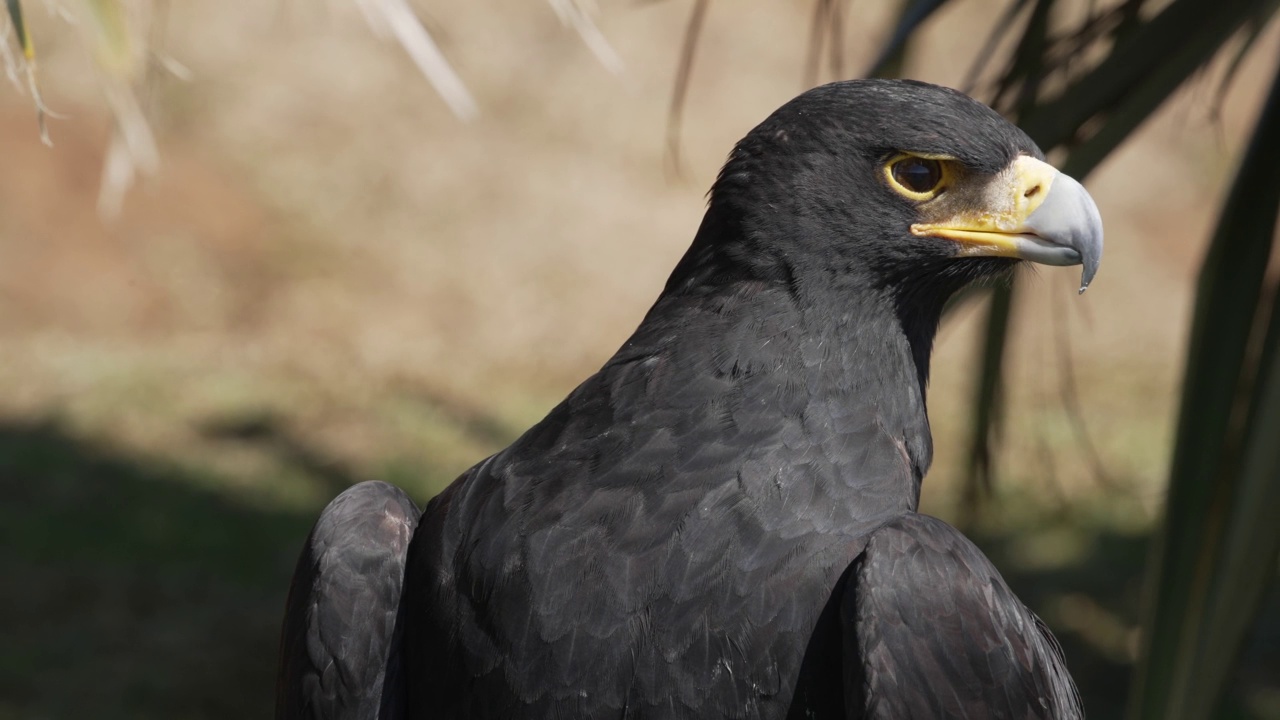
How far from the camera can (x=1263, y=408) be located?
2607 mm

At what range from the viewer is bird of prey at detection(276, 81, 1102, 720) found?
1981mm

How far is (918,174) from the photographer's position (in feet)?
7.23

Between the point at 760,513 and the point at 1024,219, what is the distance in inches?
25.0

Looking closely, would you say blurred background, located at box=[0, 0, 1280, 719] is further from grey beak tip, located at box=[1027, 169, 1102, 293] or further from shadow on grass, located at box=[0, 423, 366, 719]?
grey beak tip, located at box=[1027, 169, 1102, 293]

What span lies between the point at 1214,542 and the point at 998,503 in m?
4.15

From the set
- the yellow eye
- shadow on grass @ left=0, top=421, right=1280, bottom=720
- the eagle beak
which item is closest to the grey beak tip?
the eagle beak

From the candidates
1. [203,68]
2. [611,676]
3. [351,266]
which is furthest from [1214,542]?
[203,68]

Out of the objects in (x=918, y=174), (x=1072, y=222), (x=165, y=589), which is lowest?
(x=1072, y=222)

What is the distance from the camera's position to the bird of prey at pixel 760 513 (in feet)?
6.50

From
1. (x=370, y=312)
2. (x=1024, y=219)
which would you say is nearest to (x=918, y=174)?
(x=1024, y=219)

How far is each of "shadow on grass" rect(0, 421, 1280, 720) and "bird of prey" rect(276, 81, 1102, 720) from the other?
133 inches

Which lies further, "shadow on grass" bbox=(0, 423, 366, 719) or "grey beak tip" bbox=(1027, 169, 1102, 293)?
"shadow on grass" bbox=(0, 423, 366, 719)

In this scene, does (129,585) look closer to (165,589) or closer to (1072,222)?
(165,589)

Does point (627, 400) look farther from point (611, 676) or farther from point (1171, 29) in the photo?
point (1171, 29)
